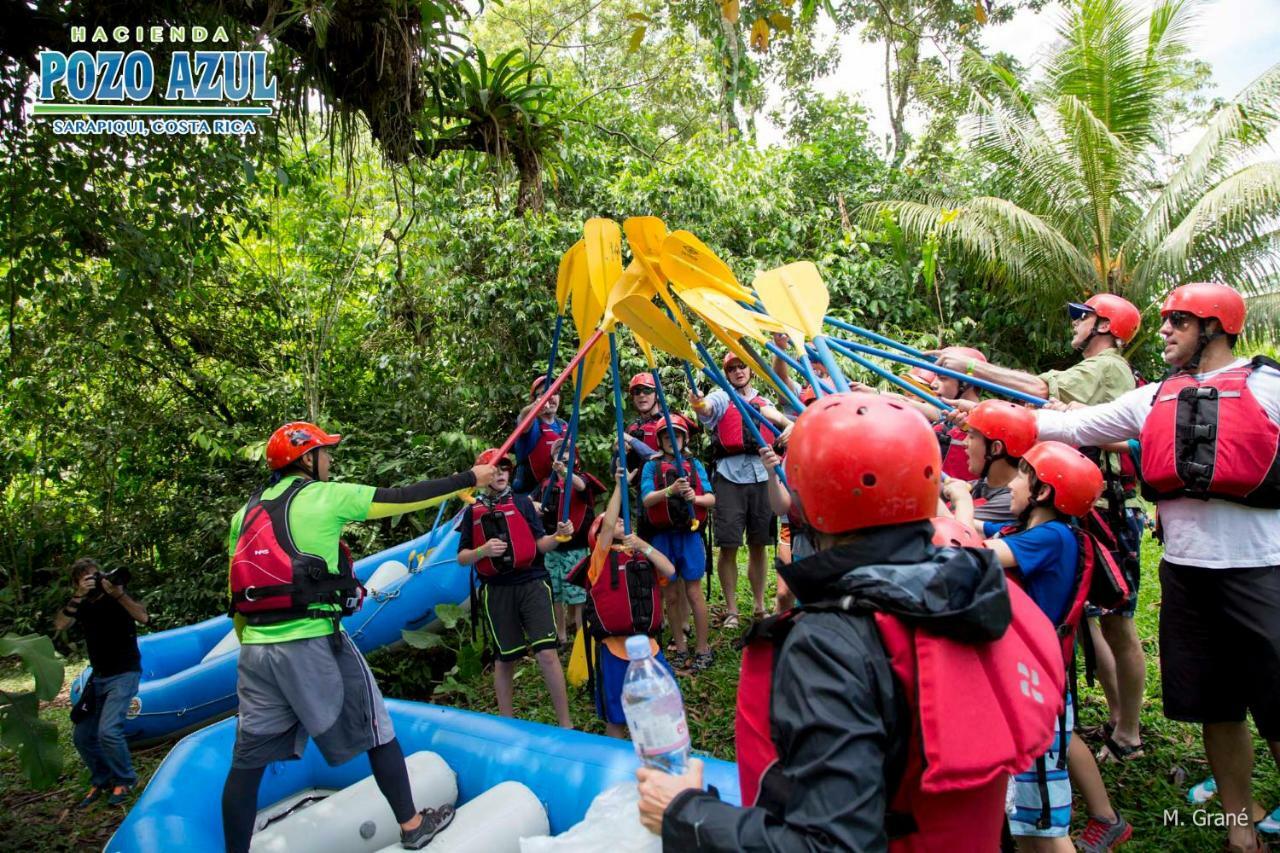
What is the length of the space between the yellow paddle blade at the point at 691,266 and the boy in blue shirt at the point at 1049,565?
1141mm

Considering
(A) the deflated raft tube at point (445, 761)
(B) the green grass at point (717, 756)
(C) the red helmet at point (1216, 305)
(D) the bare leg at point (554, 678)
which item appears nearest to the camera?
(C) the red helmet at point (1216, 305)

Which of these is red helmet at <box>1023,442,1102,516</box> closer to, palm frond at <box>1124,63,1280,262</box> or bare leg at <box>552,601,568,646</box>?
bare leg at <box>552,601,568,646</box>

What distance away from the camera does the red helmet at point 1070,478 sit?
251 cm

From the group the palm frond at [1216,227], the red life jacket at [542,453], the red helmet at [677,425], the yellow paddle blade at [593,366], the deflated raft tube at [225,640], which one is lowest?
the deflated raft tube at [225,640]

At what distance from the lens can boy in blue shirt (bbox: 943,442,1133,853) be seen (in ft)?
7.60

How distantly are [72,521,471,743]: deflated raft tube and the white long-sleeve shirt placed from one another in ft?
12.1

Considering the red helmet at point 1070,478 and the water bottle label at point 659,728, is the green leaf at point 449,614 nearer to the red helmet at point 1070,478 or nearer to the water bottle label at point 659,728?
the red helmet at point 1070,478

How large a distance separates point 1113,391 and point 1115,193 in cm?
697

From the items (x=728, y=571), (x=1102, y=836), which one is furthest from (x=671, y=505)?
(x=1102, y=836)

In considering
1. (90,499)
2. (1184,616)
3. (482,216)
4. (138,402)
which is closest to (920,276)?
(482,216)

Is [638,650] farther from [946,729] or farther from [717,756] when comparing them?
[717,756]

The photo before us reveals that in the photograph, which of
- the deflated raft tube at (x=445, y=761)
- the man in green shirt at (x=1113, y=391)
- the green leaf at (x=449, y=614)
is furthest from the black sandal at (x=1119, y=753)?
the green leaf at (x=449, y=614)

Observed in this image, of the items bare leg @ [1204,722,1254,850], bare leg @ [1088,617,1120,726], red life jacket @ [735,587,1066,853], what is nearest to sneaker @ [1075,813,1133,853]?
bare leg @ [1204,722,1254,850]

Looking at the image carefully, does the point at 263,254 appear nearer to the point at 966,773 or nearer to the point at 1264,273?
the point at 966,773
